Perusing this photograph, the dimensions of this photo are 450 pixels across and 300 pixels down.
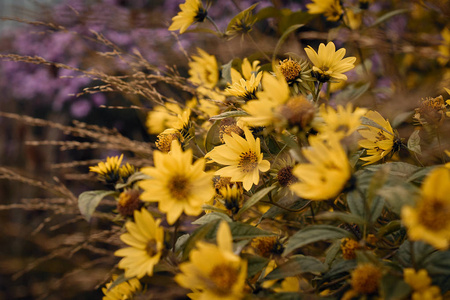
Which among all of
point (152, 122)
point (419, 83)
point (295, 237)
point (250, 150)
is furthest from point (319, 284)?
point (419, 83)

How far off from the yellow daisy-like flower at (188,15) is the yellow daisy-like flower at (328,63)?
0.36 meters

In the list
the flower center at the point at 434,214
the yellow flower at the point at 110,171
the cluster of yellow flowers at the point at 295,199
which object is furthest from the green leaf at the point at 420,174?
the yellow flower at the point at 110,171

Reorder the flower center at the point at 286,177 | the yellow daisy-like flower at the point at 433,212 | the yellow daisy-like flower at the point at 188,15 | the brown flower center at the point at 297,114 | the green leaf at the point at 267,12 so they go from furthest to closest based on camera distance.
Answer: the green leaf at the point at 267,12 < the yellow daisy-like flower at the point at 188,15 < the flower center at the point at 286,177 < the brown flower center at the point at 297,114 < the yellow daisy-like flower at the point at 433,212

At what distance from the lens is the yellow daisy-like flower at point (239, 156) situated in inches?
22.4

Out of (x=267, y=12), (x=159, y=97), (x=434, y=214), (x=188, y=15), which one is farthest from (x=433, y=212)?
(x=267, y=12)

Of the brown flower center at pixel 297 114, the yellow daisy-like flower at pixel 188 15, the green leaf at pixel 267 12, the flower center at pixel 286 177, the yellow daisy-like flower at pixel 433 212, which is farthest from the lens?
the green leaf at pixel 267 12

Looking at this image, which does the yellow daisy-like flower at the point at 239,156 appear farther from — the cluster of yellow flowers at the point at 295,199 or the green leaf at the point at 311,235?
the green leaf at the point at 311,235

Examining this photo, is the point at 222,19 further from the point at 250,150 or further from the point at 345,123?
the point at 345,123

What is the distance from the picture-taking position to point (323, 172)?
39 cm

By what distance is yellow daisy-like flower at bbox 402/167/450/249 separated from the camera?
33 cm

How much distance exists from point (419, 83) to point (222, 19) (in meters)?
1.10

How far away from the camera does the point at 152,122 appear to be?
1.14 meters

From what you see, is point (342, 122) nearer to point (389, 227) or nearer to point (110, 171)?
point (389, 227)

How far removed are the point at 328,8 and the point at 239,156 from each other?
55 centimetres
